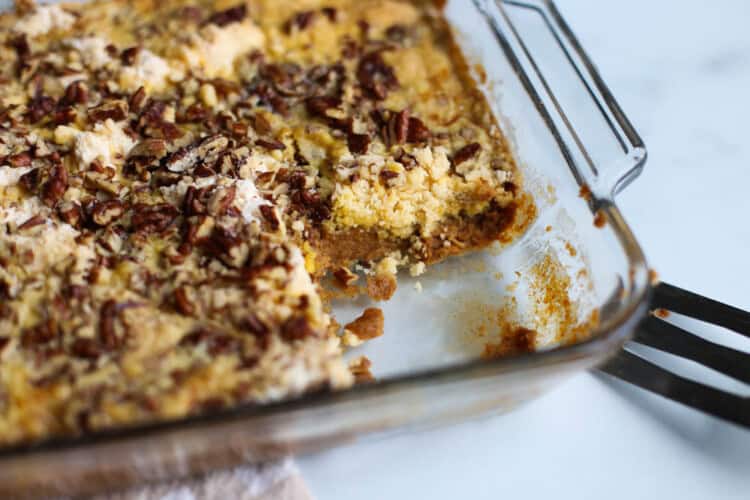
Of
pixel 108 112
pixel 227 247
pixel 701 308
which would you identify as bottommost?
pixel 701 308

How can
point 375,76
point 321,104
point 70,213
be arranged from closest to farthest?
1. point 70,213
2. point 321,104
3. point 375,76

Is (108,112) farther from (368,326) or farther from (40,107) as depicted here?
(368,326)

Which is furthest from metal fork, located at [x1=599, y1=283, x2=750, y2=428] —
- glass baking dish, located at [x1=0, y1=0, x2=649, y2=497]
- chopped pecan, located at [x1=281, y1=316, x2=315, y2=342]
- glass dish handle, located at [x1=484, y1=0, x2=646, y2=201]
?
chopped pecan, located at [x1=281, y1=316, x2=315, y2=342]

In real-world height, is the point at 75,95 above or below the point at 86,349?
above

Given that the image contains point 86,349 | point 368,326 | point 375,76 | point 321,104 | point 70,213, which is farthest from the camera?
point 375,76

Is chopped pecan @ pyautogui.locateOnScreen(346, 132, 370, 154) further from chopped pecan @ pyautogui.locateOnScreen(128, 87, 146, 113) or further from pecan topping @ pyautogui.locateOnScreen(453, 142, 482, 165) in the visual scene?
chopped pecan @ pyautogui.locateOnScreen(128, 87, 146, 113)

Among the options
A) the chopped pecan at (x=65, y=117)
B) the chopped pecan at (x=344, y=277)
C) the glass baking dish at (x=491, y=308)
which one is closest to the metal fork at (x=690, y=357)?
the glass baking dish at (x=491, y=308)

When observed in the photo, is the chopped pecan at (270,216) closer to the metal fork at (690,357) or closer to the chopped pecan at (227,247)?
the chopped pecan at (227,247)

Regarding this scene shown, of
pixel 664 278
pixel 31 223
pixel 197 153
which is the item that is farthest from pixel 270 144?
pixel 664 278

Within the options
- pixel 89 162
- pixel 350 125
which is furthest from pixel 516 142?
pixel 89 162
